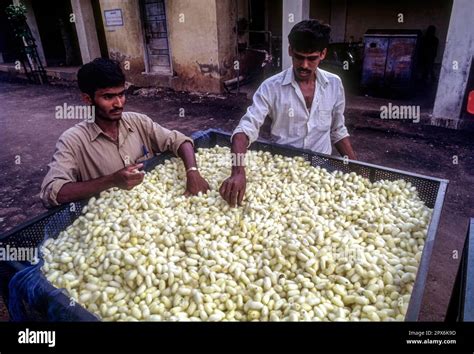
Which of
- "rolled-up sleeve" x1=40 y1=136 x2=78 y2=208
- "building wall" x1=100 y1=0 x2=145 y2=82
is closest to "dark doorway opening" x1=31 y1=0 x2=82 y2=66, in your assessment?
"building wall" x1=100 y1=0 x2=145 y2=82

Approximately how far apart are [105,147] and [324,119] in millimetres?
1713

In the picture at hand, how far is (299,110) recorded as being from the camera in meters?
2.86

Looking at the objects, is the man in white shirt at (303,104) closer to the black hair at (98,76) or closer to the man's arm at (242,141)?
the man's arm at (242,141)

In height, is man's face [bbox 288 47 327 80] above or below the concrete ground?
above

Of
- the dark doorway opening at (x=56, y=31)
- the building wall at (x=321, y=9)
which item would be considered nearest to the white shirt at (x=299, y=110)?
the building wall at (x=321, y=9)

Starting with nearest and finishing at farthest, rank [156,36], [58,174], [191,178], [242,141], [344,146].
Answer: [58,174], [191,178], [242,141], [344,146], [156,36]

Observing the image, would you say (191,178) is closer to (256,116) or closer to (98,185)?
(98,185)

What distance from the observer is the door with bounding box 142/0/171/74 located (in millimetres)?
9406

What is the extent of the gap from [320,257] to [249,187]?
2.78 ft

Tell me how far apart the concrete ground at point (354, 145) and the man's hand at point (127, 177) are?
2.39 m

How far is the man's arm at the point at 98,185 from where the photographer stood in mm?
2127

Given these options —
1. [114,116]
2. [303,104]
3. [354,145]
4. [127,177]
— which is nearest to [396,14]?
[354,145]

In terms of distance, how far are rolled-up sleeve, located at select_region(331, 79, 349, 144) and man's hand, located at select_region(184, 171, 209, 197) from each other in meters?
1.23

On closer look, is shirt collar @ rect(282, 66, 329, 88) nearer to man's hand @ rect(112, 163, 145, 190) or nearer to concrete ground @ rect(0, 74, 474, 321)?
man's hand @ rect(112, 163, 145, 190)
